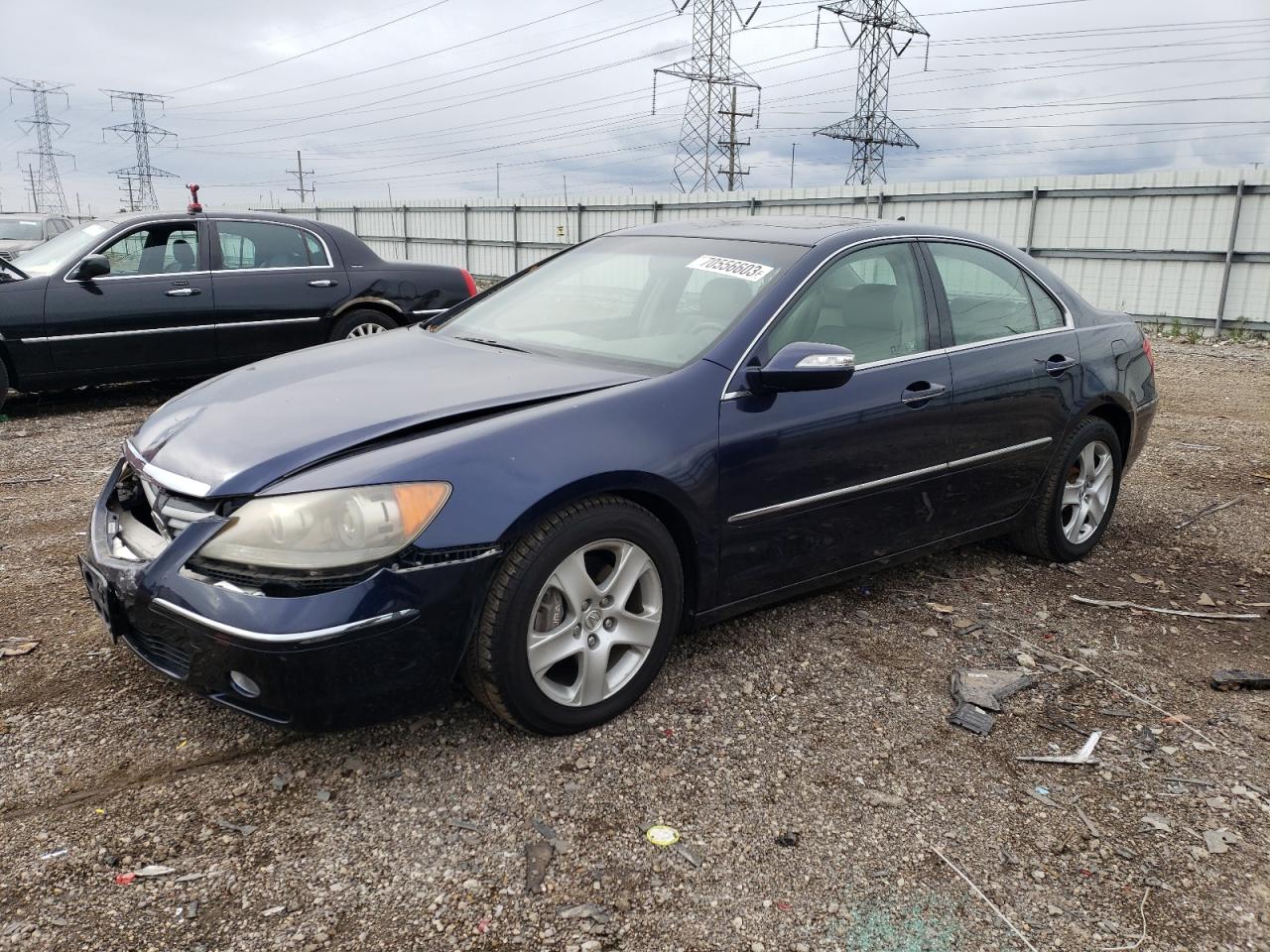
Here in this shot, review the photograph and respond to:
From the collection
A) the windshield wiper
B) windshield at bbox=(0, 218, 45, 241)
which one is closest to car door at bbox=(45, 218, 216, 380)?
the windshield wiper

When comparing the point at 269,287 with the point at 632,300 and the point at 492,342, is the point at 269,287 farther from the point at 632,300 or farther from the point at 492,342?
the point at 632,300

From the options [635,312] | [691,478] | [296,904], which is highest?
[635,312]

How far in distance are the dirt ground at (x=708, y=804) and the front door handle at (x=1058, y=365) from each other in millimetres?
1069

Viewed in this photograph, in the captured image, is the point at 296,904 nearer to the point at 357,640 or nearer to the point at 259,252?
the point at 357,640

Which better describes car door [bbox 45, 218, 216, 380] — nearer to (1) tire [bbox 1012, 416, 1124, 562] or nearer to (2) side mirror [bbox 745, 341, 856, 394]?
(2) side mirror [bbox 745, 341, 856, 394]

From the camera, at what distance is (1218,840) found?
8.43 feet

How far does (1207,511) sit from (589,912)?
480 cm

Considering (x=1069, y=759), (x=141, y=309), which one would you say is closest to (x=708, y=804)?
(x=1069, y=759)

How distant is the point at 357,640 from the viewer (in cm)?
244

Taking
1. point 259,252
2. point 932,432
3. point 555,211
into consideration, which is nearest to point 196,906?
point 932,432

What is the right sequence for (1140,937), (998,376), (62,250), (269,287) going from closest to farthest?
(1140,937), (998,376), (62,250), (269,287)

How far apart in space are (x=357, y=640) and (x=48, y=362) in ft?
20.5

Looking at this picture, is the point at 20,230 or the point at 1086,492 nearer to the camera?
the point at 1086,492

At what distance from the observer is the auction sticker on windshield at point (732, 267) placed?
138 inches
